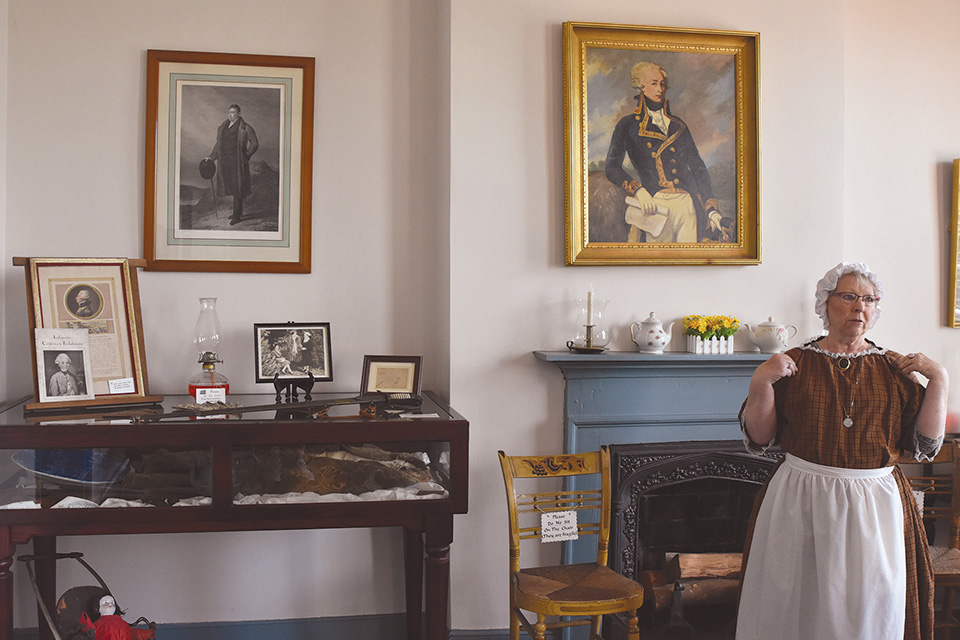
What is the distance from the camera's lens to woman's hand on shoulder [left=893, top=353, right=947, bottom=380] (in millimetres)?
2227

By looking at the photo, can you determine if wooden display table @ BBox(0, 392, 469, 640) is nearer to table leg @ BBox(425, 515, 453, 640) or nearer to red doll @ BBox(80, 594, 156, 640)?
table leg @ BBox(425, 515, 453, 640)

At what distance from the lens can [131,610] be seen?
315 centimetres

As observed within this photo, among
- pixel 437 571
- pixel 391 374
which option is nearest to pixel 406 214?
pixel 391 374

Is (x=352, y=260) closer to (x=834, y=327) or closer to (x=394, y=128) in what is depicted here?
(x=394, y=128)

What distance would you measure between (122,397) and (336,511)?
0.96 metres

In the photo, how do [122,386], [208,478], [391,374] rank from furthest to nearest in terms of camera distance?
1. [391,374]
2. [122,386]
3. [208,478]

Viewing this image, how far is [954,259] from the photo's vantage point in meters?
3.59

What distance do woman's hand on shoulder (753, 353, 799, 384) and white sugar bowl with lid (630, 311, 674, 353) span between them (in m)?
0.74

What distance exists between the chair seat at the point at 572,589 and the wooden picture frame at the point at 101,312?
157cm

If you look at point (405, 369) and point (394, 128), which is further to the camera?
point (394, 128)

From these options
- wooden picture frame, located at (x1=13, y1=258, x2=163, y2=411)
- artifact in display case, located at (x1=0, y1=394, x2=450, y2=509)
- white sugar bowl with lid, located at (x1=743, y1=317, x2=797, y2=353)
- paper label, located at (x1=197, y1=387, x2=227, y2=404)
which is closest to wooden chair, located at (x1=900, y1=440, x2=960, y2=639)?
white sugar bowl with lid, located at (x1=743, y1=317, x2=797, y2=353)

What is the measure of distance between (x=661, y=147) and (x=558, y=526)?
1678mm

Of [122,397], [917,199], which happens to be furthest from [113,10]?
[917,199]

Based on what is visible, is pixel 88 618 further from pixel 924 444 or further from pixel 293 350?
pixel 924 444
